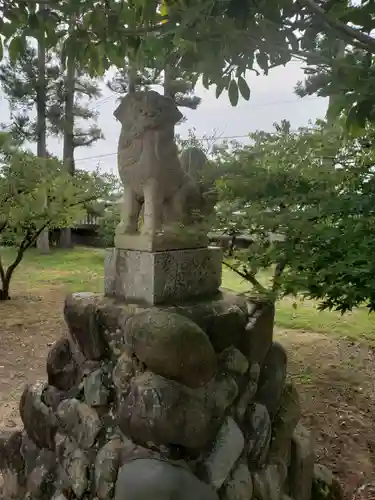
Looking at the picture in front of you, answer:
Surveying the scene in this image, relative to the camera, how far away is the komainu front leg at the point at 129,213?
1.88 metres

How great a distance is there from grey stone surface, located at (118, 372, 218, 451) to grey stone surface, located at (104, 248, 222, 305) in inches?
13.2

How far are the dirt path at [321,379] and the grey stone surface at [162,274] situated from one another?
1.49m

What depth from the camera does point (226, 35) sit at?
3.84 ft

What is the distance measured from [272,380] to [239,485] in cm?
46

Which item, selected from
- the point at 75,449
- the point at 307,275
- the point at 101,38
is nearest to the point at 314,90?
the point at 307,275

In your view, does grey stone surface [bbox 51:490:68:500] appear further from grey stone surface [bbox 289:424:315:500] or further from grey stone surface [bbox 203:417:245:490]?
grey stone surface [bbox 289:424:315:500]

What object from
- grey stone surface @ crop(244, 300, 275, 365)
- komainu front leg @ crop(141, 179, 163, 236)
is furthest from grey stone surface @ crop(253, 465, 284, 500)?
komainu front leg @ crop(141, 179, 163, 236)

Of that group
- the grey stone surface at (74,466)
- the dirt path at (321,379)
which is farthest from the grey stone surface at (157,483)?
the dirt path at (321,379)

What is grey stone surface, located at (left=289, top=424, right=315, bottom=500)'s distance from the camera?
190 centimetres

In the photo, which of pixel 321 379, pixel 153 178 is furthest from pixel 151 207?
pixel 321 379

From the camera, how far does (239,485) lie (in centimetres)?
161

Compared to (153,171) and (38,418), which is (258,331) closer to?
(153,171)

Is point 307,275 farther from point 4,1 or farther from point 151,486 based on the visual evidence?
point 4,1

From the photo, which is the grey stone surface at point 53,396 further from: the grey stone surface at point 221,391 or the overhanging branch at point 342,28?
the overhanging branch at point 342,28
